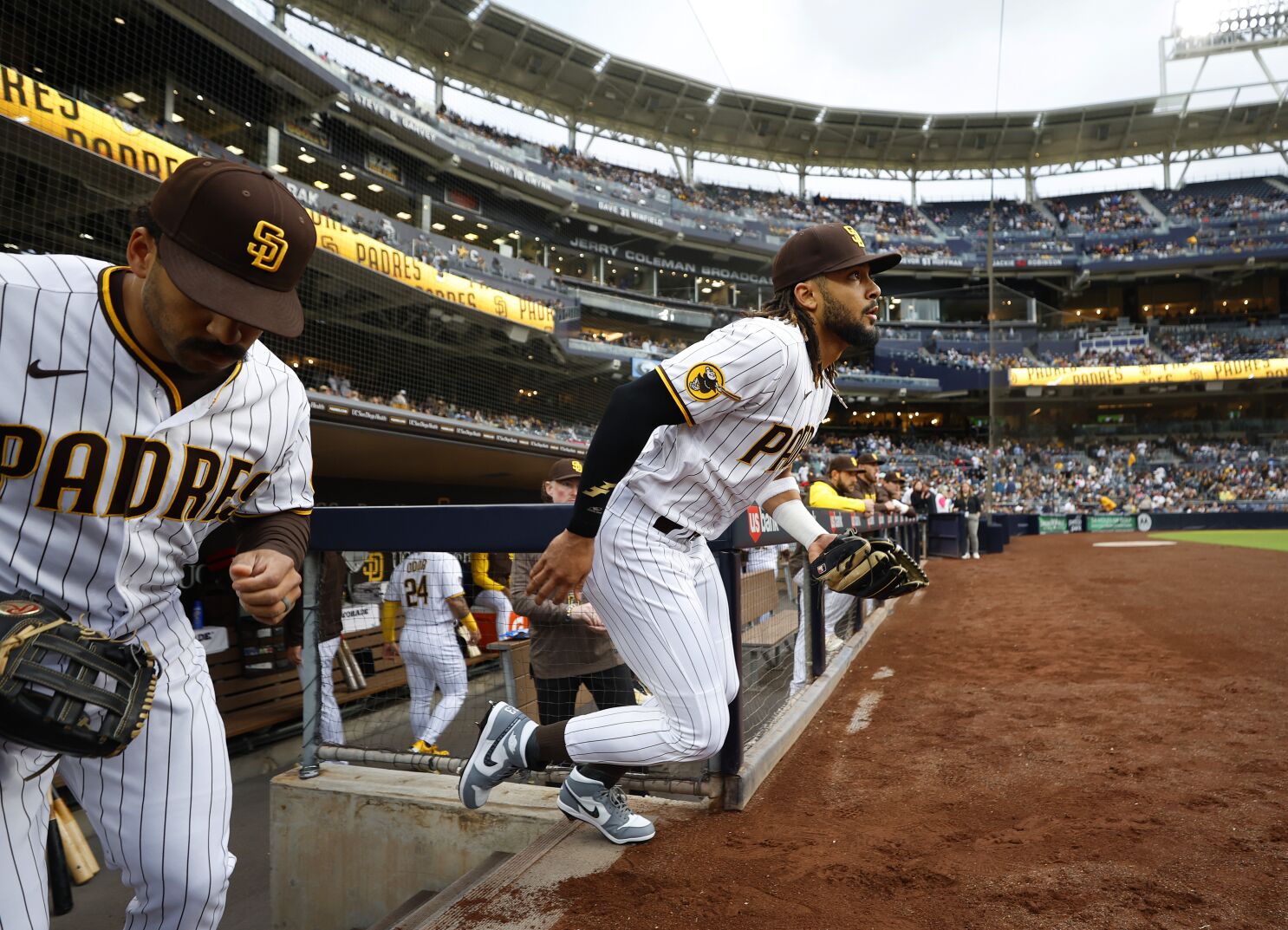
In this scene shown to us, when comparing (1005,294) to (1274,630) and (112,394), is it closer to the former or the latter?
(1274,630)

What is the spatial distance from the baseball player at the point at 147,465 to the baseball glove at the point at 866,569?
1.43 metres

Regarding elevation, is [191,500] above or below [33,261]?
below

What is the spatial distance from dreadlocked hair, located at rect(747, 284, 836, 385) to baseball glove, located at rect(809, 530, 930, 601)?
19.2 inches

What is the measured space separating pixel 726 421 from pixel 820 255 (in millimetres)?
561

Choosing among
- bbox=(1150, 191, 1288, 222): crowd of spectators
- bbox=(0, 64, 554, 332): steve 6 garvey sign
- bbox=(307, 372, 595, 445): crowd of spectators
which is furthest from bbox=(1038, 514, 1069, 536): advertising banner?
bbox=(1150, 191, 1288, 222): crowd of spectators

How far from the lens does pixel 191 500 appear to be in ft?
4.89

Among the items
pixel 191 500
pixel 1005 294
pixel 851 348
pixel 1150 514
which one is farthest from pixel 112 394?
pixel 1005 294

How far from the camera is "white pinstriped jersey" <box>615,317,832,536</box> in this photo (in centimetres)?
185

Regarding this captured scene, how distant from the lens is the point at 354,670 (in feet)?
18.6

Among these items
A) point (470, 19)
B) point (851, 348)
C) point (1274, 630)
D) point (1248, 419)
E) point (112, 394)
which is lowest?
point (1274, 630)

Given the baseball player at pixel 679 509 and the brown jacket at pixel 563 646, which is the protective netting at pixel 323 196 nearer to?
the brown jacket at pixel 563 646

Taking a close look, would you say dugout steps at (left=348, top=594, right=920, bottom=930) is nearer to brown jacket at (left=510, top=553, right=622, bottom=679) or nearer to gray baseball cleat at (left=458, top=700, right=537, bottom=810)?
gray baseball cleat at (left=458, top=700, right=537, bottom=810)

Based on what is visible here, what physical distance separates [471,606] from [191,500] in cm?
447

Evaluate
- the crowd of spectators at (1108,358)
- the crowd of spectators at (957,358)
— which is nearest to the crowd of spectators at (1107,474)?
the crowd of spectators at (1108,358)
